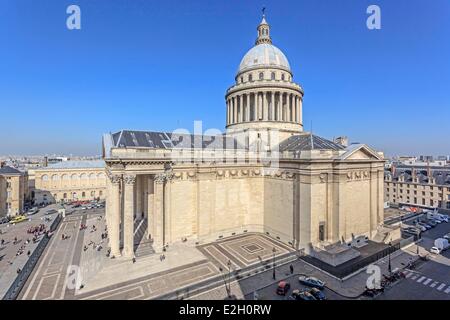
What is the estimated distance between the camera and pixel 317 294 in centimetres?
2155

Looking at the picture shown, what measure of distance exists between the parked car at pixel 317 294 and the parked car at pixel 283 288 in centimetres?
216

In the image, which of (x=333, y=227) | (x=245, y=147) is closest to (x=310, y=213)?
(x=333, y=227)

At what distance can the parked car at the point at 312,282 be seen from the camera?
23369mm

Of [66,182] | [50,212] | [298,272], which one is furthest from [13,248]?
[298,272]

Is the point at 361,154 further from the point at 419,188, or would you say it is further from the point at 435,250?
the point at 419,188

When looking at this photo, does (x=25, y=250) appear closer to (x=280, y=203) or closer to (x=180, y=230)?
(x=180, y=230)

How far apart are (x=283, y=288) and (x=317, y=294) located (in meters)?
3.10

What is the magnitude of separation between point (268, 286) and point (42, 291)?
2274 centimetres

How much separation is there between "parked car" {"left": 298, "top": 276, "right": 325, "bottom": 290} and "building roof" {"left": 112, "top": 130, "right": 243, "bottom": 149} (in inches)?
963

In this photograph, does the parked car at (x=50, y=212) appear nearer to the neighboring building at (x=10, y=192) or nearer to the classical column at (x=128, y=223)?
the neighboring building at (x=10, y=192)

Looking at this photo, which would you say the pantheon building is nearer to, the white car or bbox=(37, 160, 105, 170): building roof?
the white car

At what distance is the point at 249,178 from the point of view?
39000 millimetres

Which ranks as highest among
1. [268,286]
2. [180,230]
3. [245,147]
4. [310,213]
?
[245,147]
